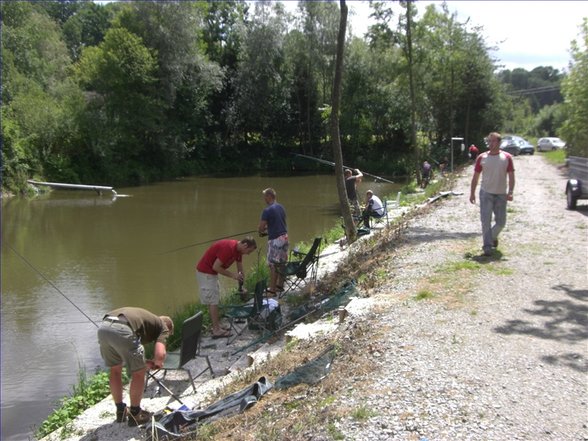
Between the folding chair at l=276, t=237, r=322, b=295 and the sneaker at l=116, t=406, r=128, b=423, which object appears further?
the folding chair at l=276, t=237, r=322, b=295

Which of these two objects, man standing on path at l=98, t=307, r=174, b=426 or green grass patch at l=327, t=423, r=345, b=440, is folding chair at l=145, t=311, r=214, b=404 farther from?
green grass patch at l=327, t=423, r=345, b=440

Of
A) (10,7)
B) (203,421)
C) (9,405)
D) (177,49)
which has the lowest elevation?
(9,405)

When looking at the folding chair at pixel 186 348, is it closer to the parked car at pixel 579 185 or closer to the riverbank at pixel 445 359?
the riverbank at pixel 445 359

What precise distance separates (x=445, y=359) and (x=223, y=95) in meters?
41.1

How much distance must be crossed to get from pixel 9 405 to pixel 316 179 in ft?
102

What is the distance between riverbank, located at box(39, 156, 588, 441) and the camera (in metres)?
4.00

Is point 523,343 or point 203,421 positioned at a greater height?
point 523,343

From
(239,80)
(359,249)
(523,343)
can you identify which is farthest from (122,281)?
(239,80)

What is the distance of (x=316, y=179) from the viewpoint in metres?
37.4

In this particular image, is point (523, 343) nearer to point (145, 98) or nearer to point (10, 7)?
point (145, 98)

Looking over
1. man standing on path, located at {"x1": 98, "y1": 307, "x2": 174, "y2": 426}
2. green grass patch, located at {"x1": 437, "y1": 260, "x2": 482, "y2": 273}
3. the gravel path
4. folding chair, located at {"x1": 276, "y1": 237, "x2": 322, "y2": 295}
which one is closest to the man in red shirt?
folding chair, located at {"x1": 276, "y1": 237, "x2": 322, "y2": 295}

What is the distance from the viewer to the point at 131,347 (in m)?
5.16

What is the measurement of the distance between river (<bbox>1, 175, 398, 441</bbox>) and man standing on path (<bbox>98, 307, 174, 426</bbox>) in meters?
1.75

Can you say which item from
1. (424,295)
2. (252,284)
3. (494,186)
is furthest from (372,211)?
(424,295)
